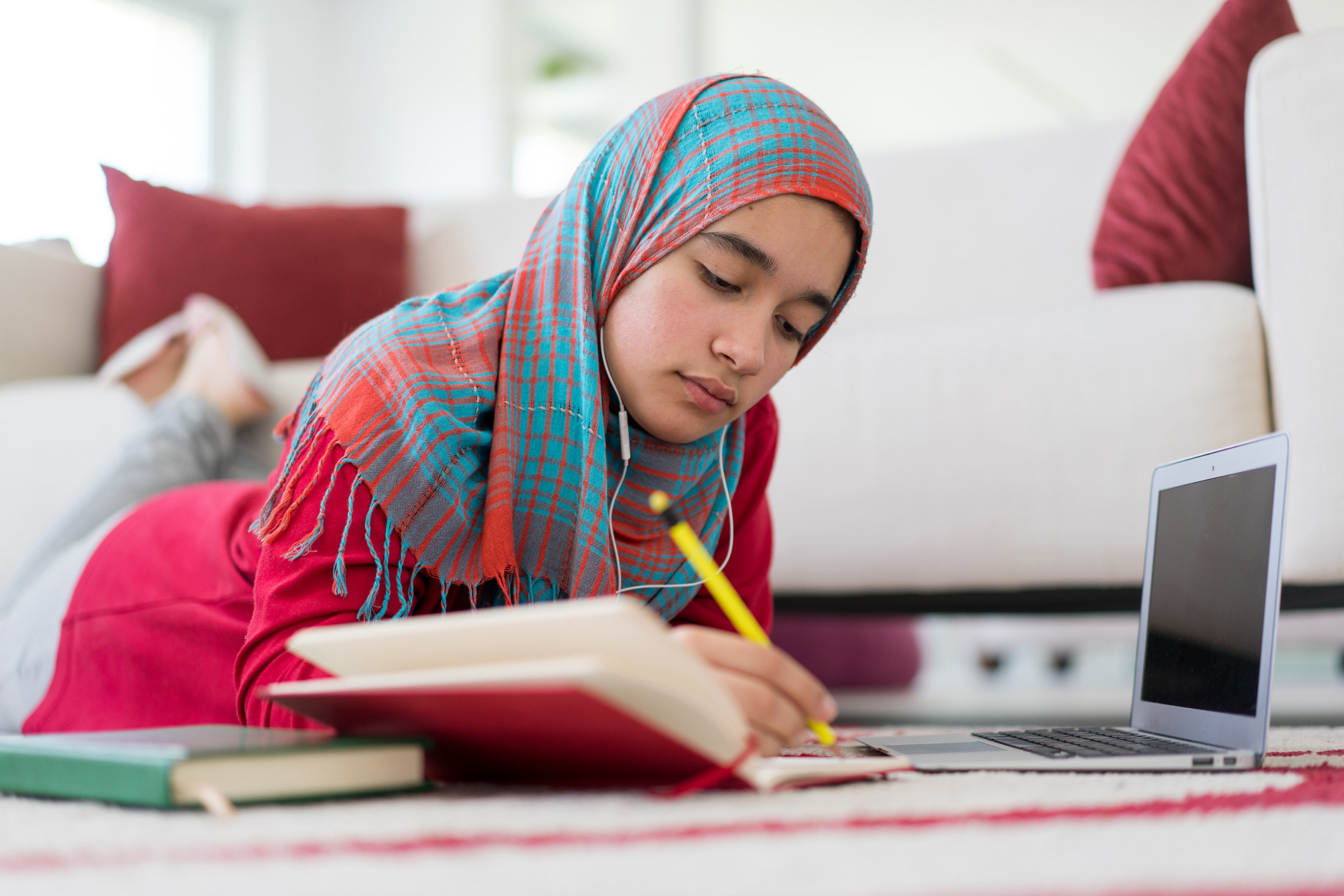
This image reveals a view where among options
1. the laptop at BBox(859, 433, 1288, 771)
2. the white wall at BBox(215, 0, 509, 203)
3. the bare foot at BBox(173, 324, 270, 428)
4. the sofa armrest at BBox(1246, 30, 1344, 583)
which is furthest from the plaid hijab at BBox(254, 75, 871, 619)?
the white wall at BBox(215, 0, 509, 203)

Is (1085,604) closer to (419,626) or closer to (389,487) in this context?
(389,487)

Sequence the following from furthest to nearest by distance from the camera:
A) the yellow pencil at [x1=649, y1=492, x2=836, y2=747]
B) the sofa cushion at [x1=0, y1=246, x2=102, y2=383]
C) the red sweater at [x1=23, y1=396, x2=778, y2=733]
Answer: the sofa cushion at [x1=0, y1=246, x2=102, y2=383] → the red sweater at [x1=23, y1=396, x2=778, y2=733] → the yellow pencil at [x1=649, y1=492, x2=836, y2=747]

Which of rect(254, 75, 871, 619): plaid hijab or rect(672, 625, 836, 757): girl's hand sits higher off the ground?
rect(254, 75, 871, 619): plaid hijab

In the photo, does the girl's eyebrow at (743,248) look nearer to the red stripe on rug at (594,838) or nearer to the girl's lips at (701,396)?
the girl's lips at (701,396)

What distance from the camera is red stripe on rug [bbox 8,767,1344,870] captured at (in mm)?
425

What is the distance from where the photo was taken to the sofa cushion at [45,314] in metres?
2.06

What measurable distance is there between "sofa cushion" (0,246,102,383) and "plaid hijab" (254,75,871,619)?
1.38 m

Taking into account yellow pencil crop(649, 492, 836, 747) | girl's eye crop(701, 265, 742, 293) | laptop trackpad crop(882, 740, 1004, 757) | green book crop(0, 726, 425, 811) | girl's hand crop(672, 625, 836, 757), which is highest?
girl's eye crop(701, 265, 742, 293)

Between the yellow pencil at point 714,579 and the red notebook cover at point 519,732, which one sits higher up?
the yellow pencil at point 714,579

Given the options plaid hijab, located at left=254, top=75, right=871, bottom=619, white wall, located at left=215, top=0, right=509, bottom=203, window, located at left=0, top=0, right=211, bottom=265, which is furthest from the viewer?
white wall, located at left=215, top=0, right=509, bottom=203

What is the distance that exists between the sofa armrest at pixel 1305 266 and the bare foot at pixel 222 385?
→ 57.0 inches

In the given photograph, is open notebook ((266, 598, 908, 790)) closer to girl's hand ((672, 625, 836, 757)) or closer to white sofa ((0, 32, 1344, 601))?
girl's hand ((672, 625, 836, 757))

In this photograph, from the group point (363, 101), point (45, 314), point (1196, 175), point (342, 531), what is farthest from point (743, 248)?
point (363, 101)

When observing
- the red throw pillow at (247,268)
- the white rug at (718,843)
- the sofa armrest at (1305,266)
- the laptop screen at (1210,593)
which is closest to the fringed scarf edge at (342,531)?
the white rug at (718,843)
